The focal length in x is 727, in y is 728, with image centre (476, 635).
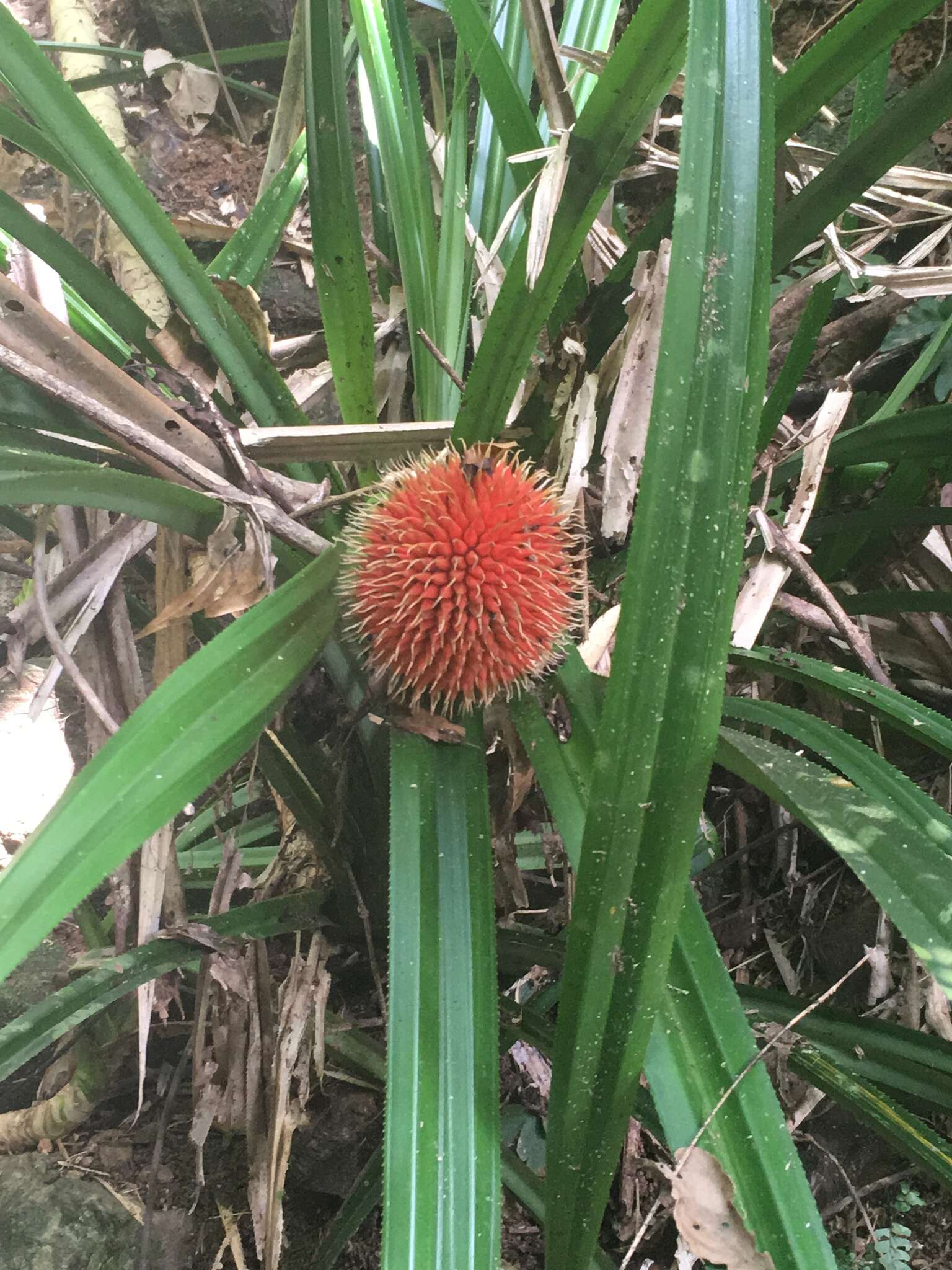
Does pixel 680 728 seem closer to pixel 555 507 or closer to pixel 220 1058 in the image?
pixel 555 507

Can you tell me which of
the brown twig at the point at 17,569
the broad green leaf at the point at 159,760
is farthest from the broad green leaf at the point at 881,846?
the brown twig at the point at 17,569

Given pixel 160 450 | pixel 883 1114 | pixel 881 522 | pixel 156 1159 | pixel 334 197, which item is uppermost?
pixel 334 197

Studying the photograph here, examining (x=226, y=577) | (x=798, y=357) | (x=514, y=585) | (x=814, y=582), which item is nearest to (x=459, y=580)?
(x=514, y=585)

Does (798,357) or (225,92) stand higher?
(225,92)

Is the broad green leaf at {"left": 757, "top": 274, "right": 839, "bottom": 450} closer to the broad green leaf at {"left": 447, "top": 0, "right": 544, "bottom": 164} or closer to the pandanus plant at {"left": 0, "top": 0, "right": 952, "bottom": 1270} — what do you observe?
the pandanus plant at {"left": 0, "top": 0, "right": 952, "bottom": 1270}

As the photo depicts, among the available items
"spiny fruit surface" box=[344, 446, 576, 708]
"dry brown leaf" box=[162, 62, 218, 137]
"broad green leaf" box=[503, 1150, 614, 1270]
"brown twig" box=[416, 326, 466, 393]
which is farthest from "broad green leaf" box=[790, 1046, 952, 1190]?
"dry brown leaf" box=[162, 62, 218, 137]

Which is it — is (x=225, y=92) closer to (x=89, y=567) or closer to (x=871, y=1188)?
(x=89, y=567)
